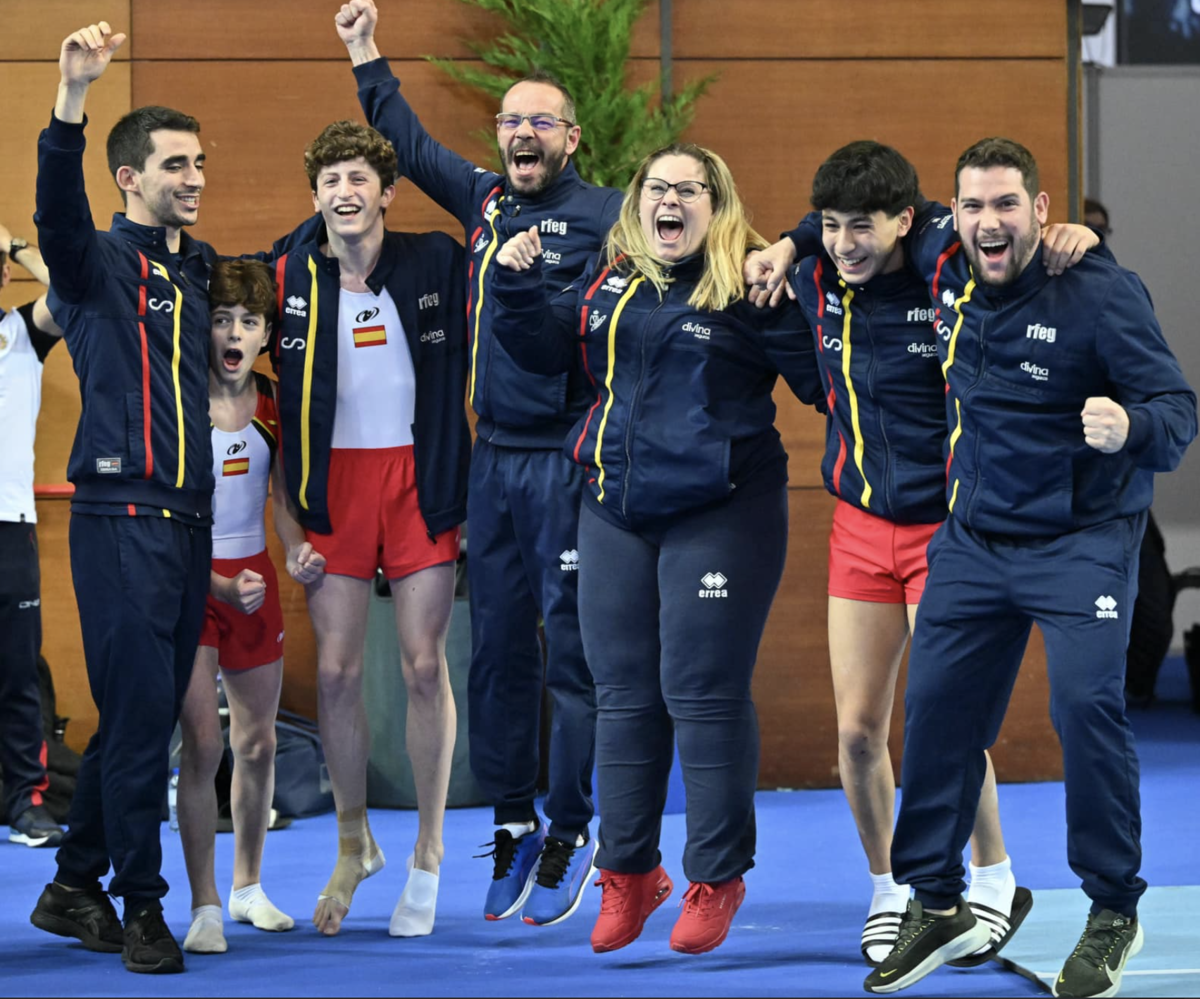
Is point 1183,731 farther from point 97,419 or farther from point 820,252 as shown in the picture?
point 97,419

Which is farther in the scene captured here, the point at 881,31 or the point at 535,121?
the point at 881,31

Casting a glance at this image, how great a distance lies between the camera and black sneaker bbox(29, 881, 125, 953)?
13.9ft

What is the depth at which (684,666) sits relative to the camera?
3.92 metres

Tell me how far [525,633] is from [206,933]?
1097 mm

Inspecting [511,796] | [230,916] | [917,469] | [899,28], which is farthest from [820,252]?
[899,28]

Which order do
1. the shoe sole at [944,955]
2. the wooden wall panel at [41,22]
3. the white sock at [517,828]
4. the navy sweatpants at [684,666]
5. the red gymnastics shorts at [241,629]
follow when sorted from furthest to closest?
the wooden wall panel at [41,22] < the white sock at [517,828] < the red gymnastics shorts at [241,629] < the navy sweatpants at [684,666] < the shoe sole at [944,955]

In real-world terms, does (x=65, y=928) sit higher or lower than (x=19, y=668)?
Result: lower

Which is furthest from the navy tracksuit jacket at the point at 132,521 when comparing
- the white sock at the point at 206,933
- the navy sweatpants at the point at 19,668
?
the navy sweatpants at the point at 19,668

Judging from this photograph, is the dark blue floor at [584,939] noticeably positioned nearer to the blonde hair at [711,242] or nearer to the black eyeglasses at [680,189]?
the blonde hair at [711,242]

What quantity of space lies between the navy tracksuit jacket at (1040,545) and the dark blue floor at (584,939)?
39 cm

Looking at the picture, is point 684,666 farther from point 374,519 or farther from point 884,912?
point 374,519

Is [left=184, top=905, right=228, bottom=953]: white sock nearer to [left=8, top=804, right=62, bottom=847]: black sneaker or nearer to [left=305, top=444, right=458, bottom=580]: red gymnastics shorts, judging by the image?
[left=305, top=444, right=458, bottom=580]: red gymnastics shorts

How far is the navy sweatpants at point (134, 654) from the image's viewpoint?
13.1 ft

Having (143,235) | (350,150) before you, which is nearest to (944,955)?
(350,150)
